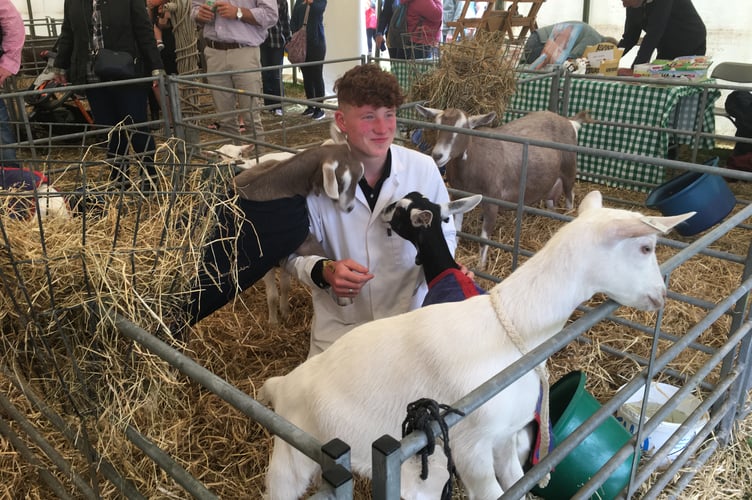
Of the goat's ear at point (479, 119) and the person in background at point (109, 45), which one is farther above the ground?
the person in background at point (109, 45)

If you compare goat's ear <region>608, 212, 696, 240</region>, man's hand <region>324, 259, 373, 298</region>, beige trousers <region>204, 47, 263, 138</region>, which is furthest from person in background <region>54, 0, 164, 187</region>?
goat's ear <region>608, 212, 696, 240</region>

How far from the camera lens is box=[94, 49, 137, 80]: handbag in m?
4.70

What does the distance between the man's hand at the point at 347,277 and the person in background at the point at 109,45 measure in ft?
9.55

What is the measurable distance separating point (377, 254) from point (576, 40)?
6410 mm

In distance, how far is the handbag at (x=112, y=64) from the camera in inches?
185

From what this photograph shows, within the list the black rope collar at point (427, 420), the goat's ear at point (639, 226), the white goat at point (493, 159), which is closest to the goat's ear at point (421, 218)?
the goat's ear at point (639, 226)

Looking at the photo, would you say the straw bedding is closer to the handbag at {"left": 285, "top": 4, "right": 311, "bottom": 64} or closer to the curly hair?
the curly hair

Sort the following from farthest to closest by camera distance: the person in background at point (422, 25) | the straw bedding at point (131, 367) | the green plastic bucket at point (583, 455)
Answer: the person in background at point (422, 25)
the green plastic bucket at point (583, 455)
the straw bedding at point (131, 367)

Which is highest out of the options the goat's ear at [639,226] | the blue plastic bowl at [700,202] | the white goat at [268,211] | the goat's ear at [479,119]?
the goat's ear at [639,226]

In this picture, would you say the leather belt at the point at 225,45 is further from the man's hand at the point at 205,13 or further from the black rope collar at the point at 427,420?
the black rope collar at the point at 427,420

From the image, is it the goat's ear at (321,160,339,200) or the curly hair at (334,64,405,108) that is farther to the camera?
the goat's ear at (321,160,339,200)

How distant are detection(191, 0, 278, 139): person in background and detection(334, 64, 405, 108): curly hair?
10.9 ft

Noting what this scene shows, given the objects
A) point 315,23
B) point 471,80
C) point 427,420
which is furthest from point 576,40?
point 427,420

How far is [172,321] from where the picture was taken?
71.9 inches
